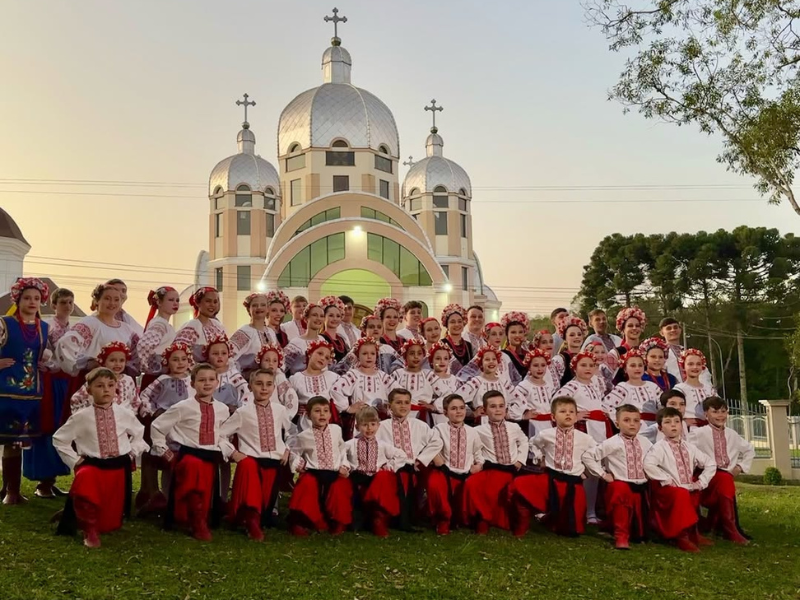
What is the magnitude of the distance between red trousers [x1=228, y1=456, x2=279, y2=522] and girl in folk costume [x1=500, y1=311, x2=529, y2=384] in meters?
2.72

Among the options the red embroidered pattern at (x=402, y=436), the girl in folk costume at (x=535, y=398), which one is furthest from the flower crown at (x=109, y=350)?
the girl in folk costume at (x=535, y=398)

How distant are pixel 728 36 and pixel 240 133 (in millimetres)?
32062

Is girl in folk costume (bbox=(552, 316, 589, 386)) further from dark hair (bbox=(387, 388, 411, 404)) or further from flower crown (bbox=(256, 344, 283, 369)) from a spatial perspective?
flower crown (bbox=(256, 344, 283, 369))

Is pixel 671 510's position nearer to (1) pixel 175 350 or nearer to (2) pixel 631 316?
(2) pixel 631 316

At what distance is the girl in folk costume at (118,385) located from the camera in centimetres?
595

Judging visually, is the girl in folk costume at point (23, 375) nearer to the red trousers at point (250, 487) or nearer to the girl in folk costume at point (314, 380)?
the red trousers at point (250, 487)

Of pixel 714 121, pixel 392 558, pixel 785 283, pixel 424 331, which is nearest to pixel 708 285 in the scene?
pixel 785 283

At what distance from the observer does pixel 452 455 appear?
6832mm

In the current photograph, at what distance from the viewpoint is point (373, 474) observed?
6.58 metres

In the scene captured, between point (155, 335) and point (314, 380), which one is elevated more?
point (155, 335)

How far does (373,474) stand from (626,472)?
6.85 ft

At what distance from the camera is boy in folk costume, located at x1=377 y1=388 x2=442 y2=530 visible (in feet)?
22.0

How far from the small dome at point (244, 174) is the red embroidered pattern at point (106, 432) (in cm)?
3295

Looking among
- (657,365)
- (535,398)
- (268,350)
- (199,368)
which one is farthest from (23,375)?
(657,365)
